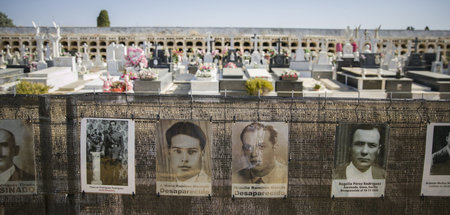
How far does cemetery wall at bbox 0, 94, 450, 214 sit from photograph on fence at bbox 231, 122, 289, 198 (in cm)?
8

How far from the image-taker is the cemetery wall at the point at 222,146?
352cm

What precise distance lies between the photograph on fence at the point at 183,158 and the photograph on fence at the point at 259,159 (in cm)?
28

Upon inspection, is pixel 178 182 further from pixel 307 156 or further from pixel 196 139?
pixel 307 156

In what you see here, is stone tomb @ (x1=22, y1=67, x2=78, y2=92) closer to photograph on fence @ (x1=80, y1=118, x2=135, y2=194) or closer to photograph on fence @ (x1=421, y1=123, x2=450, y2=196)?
photograph on fence @ (x1=80, y1=118, x2=135, y2=194)

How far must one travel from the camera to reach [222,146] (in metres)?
3.50

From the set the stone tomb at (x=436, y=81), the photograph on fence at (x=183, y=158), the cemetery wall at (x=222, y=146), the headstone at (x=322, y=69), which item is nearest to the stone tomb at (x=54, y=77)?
the cemetery wall at (x=222, y=146)

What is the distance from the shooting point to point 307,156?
3555 mm

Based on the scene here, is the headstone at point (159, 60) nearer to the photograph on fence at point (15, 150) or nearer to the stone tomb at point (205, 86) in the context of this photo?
the stone tomb at point (205, 86)

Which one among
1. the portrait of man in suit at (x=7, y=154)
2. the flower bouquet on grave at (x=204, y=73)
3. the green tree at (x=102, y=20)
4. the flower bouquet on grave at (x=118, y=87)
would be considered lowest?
the portrait of man in suit at (x=7, y=154)

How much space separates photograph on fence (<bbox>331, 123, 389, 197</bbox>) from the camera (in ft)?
11.4

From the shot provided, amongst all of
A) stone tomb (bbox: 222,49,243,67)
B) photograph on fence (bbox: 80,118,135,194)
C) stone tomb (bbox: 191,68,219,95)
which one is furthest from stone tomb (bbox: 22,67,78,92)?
photograph on fence (bbox: 80,118,135,194)

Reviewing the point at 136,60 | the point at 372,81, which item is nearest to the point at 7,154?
the point at 136,60

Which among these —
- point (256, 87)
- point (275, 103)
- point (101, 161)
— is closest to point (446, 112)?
point (275, 103)

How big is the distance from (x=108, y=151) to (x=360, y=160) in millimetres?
2532
